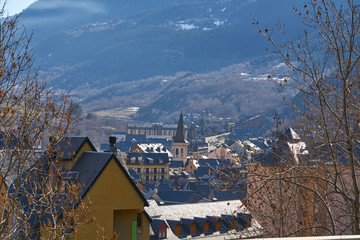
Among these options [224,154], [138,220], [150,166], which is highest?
[150,166]

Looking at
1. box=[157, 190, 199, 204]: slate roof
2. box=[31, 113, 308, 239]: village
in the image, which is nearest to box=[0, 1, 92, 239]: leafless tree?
box=[31, 113, 308, 239]: village

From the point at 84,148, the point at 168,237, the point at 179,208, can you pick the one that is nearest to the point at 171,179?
the point at 179,208

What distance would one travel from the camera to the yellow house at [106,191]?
2088 cm

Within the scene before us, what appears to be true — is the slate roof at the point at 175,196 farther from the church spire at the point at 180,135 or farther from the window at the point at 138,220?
the church spire at the point at 180,135

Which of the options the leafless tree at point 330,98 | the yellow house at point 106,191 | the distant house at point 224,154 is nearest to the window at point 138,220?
the yellow house at point 106,191

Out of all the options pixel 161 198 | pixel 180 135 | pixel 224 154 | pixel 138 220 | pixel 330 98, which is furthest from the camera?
pixel 180 135

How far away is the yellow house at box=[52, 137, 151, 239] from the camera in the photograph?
20875 millimetres

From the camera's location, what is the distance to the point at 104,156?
2202 centimetres

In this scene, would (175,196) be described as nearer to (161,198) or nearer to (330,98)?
(161,198)

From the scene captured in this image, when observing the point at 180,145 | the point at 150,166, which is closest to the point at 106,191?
the point at 150,166

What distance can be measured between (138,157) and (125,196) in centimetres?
10598

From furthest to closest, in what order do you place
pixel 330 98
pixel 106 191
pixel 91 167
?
pixel 91 167 < pixel 106 191 < pixel 330 98

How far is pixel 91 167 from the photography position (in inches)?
865

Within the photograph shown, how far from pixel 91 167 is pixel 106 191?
43.9 inches
